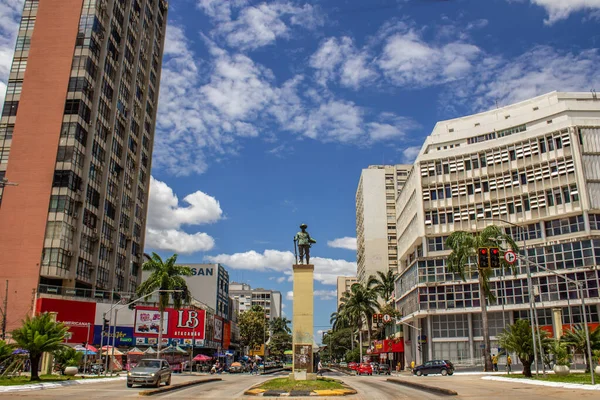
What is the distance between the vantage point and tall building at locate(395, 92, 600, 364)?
6078 cm

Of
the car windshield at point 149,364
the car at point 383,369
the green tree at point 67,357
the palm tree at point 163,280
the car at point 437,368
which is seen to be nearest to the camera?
the car windshield at point 149,364

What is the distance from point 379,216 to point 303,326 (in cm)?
9780

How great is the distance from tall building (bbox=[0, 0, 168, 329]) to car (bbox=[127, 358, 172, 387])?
33.2m

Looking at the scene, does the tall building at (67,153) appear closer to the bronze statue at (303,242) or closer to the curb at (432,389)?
the bronze statue at (303,242)

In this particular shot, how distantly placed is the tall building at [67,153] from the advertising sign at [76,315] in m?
1.23

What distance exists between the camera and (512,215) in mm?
67750

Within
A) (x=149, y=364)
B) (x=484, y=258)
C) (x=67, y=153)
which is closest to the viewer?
(x=484, y=258)

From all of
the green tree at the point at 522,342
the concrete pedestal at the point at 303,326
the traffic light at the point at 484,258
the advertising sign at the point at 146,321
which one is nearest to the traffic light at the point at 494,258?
the traffic light at the point at 484,258

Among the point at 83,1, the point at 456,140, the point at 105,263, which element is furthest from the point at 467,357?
the point at 83,1

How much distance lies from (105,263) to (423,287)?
1739 inches

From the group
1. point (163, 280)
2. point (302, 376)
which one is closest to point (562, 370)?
point (302, 376)

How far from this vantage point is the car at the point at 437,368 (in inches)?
1973

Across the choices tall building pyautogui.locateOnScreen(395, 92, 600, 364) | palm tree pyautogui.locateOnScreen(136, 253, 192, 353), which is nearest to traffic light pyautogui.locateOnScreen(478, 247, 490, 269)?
tall building pyautogui.locateOnScreen(395, 92, 600, 364)

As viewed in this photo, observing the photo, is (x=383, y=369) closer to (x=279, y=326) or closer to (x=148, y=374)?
(x=148, y=374)
